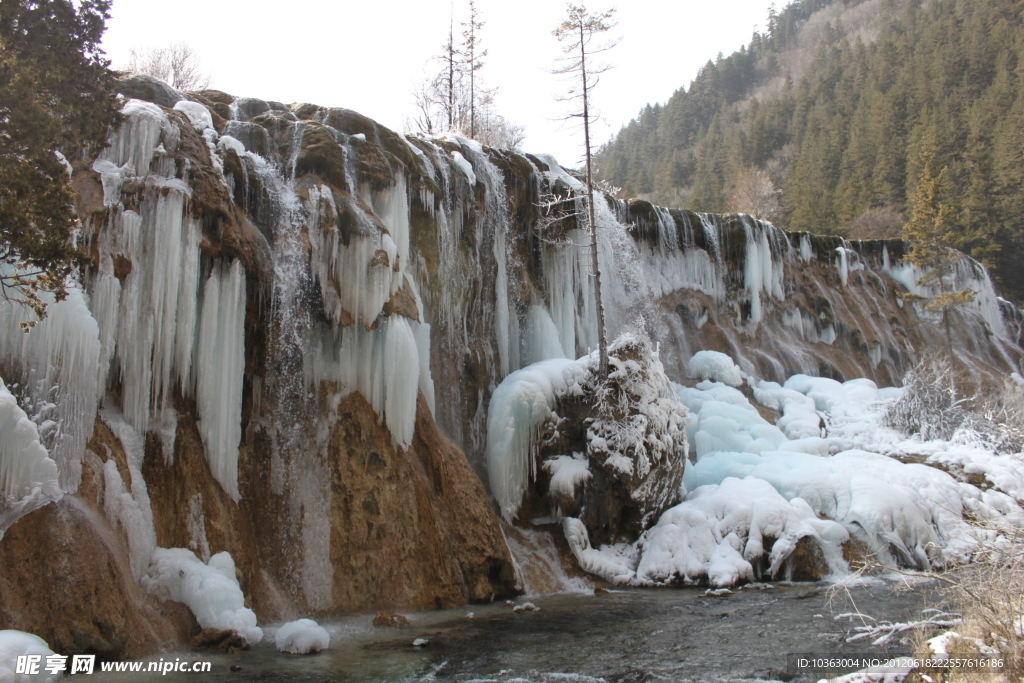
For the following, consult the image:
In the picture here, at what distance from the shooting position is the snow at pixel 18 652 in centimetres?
562

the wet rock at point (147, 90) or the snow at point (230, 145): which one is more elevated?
the wet rock at point (147, 90)

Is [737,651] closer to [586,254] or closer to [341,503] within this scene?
[341,503]

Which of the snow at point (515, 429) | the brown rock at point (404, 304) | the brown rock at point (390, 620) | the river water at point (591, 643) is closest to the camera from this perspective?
the river water at point (591, 643)

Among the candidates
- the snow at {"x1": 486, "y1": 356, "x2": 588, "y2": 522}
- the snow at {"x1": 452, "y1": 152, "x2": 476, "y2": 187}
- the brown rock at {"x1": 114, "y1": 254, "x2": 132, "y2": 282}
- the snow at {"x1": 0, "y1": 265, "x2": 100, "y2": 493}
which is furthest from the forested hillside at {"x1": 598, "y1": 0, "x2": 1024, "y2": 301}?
the snow at {"x1": 0, "y1": 265, "x2": 100, "y2": 493}

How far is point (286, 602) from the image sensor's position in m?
9.41

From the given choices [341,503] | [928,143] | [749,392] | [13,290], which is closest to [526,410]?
[341,503]

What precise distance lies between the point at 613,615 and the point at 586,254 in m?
10.9

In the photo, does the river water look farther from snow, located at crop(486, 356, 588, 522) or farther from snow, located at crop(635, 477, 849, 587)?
snow, located at crop(486, 356, 588, 522)

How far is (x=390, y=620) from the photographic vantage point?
9320 mm

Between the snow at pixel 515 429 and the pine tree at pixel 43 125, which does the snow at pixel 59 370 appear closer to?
the pine tree at pixel 43 125

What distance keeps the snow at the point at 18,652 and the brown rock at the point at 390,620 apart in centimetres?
396

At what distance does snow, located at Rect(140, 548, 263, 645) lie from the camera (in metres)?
8.19

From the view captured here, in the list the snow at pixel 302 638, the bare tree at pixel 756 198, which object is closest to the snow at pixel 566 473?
the snow at pixel 302 638

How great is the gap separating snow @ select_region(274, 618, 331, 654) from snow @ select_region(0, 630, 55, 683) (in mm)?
2396
